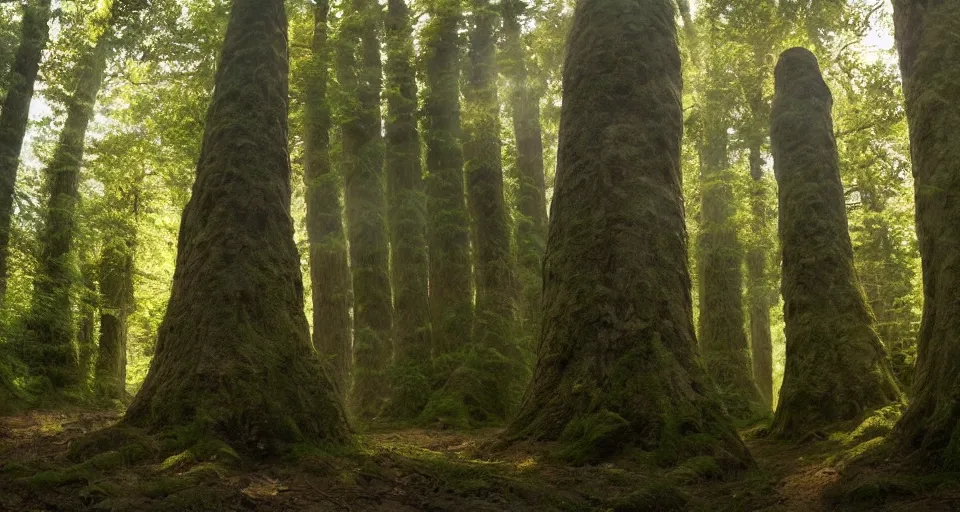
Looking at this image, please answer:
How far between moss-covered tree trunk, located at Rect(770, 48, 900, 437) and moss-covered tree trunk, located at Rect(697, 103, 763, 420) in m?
4.87

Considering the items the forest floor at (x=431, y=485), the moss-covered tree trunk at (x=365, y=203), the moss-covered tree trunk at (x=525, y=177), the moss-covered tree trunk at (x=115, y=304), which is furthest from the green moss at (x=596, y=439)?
the moss-covered tree trunk at (x=115, y=304)

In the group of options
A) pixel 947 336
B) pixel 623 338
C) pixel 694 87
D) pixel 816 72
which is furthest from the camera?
pixel 694 87

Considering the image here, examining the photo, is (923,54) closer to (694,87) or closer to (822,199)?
(822,199)

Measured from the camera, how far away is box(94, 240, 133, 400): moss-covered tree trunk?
20250 mm

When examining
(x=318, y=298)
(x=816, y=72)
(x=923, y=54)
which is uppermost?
(x=816, y=72)

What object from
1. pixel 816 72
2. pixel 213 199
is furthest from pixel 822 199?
pixel 213 199

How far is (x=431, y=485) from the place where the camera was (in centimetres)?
613

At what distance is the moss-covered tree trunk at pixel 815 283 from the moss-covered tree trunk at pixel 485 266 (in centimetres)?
506

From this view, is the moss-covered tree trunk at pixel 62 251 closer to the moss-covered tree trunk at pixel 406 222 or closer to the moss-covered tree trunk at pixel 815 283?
the moss-covered tree trunk at pixel 406 222

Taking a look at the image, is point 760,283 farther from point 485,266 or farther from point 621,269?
point 621,269

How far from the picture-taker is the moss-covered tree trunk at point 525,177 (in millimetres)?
16812

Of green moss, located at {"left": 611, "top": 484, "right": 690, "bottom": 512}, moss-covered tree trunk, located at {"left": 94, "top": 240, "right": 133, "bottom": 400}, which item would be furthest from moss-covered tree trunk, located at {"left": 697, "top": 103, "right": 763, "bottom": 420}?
moss-covered tree trunk, located at {"left": 94, "top": 240, "right": 133, "bottom": 400}

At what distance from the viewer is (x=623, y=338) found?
25.0ft

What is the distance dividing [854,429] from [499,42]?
1277cm
